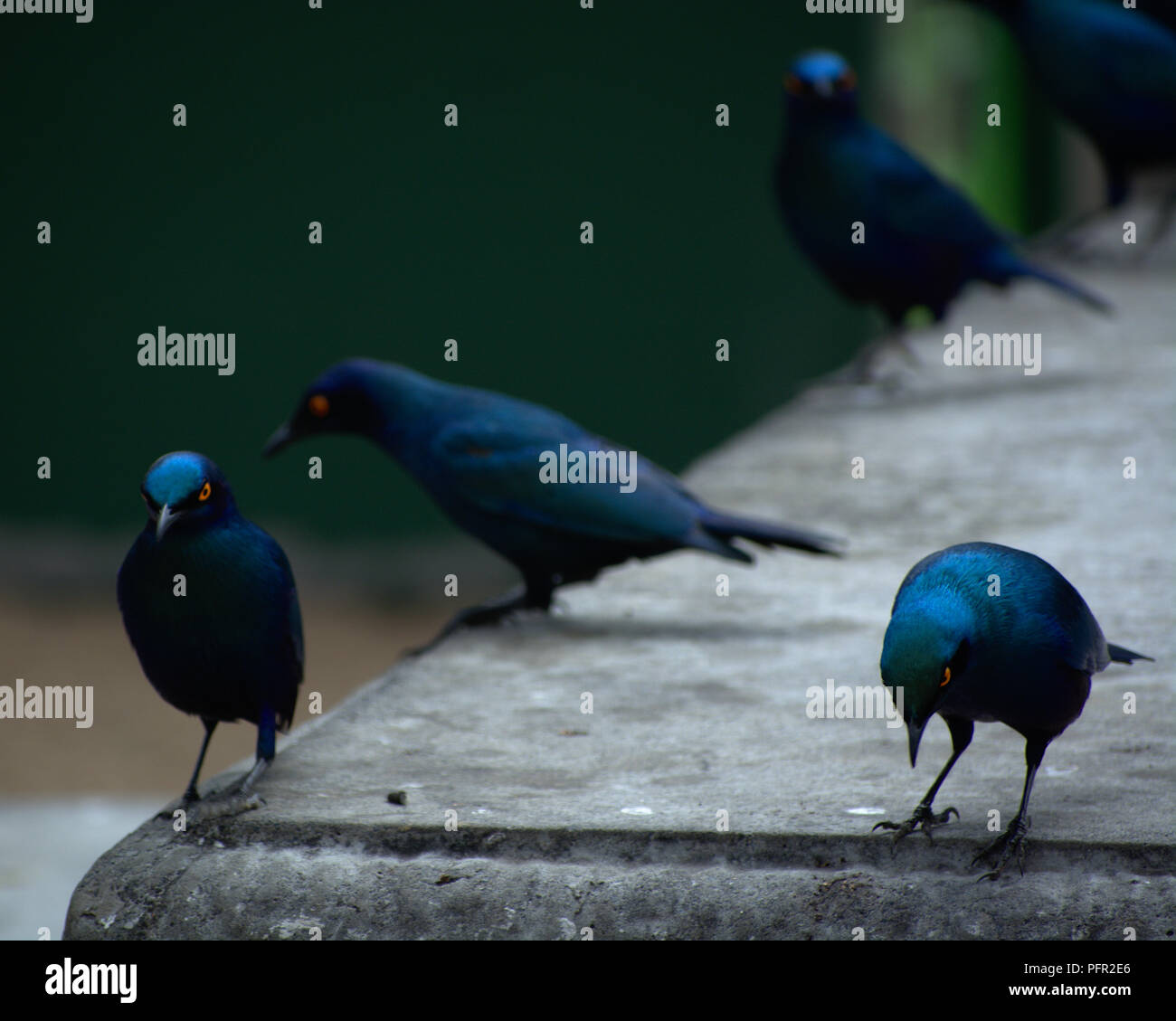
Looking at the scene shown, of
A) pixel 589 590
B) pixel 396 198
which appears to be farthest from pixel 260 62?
pixel 589 590

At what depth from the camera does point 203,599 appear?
99.3 inches

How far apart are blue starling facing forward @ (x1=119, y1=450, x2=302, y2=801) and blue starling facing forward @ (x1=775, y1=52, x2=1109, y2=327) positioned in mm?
3416

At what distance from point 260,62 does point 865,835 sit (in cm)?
598

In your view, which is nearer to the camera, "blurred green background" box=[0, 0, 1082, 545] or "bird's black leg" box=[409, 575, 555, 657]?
"bird's black leg" box=[409, 575, 555, 657]

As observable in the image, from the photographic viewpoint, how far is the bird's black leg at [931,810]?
92.4 inches

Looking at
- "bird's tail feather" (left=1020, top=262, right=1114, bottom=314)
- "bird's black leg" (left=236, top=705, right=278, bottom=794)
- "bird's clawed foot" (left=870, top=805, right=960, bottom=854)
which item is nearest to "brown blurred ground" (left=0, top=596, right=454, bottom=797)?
"bird's tail feather" (left=1020, top=262, right=1114, bottom=314)

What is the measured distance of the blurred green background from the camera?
7527mm

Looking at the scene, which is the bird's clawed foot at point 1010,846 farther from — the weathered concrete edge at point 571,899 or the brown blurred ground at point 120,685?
the brown blurred ground at point 120,685

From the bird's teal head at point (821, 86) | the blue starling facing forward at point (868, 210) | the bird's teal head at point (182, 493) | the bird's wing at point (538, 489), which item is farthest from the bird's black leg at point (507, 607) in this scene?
Answer: the bird's teal head at point (821, 86)

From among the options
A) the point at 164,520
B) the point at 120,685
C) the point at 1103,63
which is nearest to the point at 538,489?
the point at 164,520

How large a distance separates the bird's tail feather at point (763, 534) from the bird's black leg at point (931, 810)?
111cm

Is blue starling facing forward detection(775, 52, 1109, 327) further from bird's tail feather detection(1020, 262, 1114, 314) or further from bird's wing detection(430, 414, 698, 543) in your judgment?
bird's wing detection(430, 414, 698, 543)

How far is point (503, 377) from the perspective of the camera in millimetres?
7852
